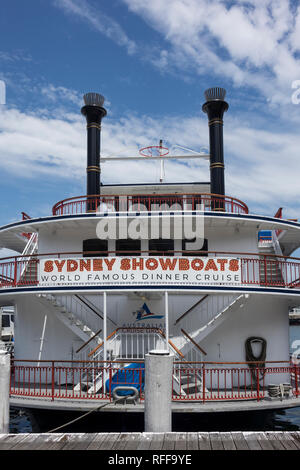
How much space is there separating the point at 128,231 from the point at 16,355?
18.9 ft

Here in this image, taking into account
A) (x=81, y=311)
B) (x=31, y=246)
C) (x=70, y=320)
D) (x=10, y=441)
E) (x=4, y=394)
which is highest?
(x=31, y=246)

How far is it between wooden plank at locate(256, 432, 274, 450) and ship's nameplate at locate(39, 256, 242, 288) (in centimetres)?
497

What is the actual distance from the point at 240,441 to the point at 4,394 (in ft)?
15.2

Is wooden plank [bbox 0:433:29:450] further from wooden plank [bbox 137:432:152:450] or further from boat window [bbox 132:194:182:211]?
boat window [bbox 132:194:182:211]

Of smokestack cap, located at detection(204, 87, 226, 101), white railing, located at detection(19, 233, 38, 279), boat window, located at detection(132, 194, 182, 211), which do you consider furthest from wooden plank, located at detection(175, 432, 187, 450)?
smokestack cap, located at detection(204, 87, 226, 101)

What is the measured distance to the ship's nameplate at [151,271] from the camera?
11.8 m

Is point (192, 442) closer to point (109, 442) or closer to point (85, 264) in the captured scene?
point (109, 442)

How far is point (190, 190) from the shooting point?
19328 mm

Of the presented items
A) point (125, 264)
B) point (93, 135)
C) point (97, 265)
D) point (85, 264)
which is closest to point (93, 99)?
point (93, 135)

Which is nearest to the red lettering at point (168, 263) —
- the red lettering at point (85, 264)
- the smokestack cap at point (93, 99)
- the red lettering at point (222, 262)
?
the red lettering at point (222, 262)

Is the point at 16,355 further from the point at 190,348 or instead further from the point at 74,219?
the point at 190,348

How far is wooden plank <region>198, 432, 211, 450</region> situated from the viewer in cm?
678

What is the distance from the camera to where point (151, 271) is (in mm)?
11789
